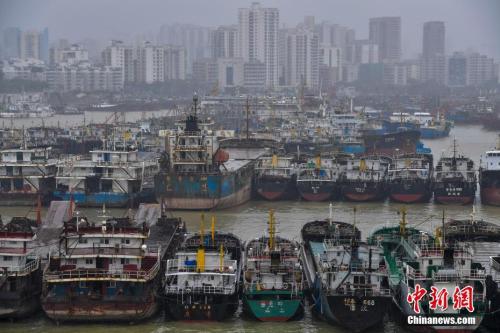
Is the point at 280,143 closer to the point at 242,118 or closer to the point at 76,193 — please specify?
the point at 76,193

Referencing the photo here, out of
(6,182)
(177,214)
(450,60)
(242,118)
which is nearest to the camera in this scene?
(177,214)

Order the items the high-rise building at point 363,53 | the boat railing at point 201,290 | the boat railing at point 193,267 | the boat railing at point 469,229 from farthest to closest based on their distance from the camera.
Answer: the high-rise building at point 363,53, the boat railing at point 469,229, the boat railing at point 193,267, the boat railing at point 201,290

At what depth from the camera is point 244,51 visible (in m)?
91.0

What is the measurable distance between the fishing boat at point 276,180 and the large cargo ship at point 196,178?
1.27 ft

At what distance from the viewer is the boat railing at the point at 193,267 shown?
13211 millimetres

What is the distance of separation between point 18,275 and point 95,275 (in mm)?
1022

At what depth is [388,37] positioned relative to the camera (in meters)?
137

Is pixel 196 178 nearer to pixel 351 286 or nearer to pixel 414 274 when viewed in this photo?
pixel 351 286

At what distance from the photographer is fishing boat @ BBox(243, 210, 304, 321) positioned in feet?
42.3

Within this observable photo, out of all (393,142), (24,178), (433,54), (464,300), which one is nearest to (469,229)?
(464,300)

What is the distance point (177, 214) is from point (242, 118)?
88.2 feet

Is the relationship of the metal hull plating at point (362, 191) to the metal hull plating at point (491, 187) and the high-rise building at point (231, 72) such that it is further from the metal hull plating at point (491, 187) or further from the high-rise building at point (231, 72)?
the high-rise building at point (231, 72)

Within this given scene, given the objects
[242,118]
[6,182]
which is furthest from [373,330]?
[242,118]

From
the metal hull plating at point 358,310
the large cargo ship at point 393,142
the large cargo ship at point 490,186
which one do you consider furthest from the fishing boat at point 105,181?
the large cargo ship at point 393,142
